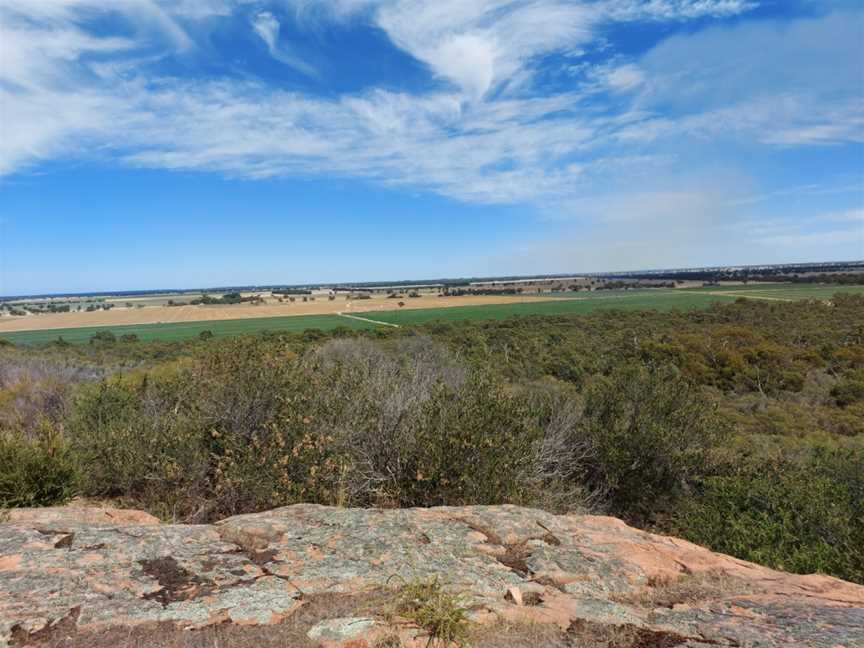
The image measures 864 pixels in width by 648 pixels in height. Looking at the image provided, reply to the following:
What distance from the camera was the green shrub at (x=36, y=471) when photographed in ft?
20.3

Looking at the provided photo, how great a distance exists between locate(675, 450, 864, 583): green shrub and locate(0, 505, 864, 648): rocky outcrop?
9.80ft

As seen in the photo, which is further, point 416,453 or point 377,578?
point 416,453

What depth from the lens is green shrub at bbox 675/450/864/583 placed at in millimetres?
7066

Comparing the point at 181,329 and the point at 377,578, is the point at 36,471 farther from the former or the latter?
the point at 181,329

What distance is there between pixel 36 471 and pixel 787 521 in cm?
1138

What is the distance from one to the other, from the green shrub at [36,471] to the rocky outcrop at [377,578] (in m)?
1.22

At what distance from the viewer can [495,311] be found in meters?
84.1

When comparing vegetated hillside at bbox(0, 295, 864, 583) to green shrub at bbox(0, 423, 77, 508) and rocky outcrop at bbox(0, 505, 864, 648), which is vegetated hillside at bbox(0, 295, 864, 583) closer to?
green shrub at bbox(0, 423, 77, 508)

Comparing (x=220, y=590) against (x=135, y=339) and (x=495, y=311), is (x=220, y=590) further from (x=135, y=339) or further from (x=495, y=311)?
(x=495, y=311)

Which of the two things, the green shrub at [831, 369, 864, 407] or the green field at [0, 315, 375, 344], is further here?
the green field at [0, 315, 375, 344]

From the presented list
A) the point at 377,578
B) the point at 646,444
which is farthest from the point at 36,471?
the point at 646,444

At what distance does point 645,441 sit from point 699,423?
85.6 inches

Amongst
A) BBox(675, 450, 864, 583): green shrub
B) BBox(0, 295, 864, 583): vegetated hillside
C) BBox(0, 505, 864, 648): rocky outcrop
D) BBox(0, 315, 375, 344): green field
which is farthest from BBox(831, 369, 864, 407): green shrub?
BBox(0, 315, 375, 344): green field

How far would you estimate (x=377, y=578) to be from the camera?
3.91m
